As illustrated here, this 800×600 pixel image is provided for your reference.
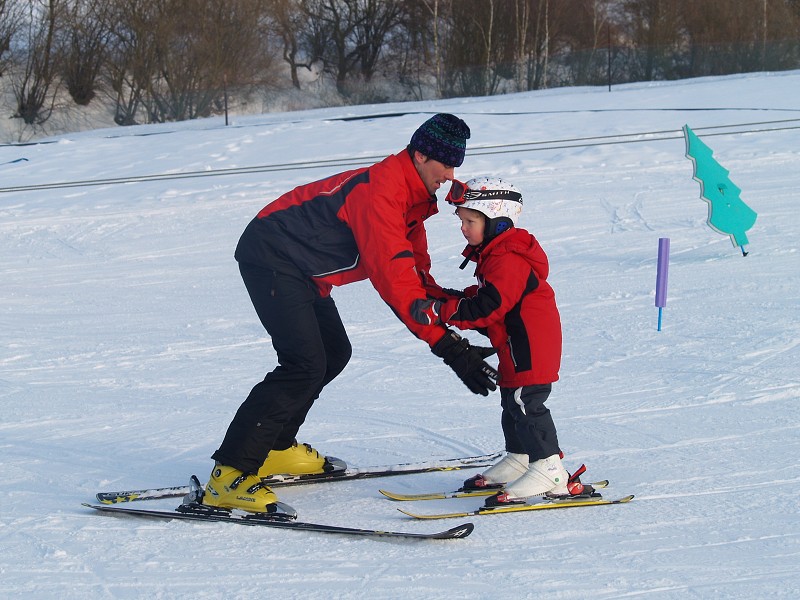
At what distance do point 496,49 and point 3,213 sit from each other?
21.2 meters

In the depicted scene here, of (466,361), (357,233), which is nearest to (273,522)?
(466,361)

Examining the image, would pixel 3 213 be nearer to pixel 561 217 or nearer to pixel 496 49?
pixel 561 217

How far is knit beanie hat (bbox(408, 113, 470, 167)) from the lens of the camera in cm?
375

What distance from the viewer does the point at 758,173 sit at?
1204cm

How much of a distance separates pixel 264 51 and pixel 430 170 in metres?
29.8

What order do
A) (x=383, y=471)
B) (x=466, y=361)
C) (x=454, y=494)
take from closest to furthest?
(x=466, y=361) → (x=454, y=494) → (x=383, y=471)

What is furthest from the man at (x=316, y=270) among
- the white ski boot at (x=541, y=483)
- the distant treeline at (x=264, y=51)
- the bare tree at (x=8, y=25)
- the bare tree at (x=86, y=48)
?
the bare tree at (x=8, y=25)

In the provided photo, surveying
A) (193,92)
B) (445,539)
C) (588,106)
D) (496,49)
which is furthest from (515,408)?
(496,49)

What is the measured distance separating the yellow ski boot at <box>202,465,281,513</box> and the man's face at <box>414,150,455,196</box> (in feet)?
4.55

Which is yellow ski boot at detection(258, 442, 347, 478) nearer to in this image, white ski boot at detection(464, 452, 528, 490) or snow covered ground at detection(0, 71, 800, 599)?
snow covered ground at detection(0, 71, 800, 599)

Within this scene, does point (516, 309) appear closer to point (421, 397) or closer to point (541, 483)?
point (541, 483)

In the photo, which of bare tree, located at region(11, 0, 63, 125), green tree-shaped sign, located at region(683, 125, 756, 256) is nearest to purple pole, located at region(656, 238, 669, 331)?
green tree-shaped sign, located at region(683, 125, 756, 256)

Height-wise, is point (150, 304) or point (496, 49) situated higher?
point (496, 49)

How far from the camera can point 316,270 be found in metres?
3.89
